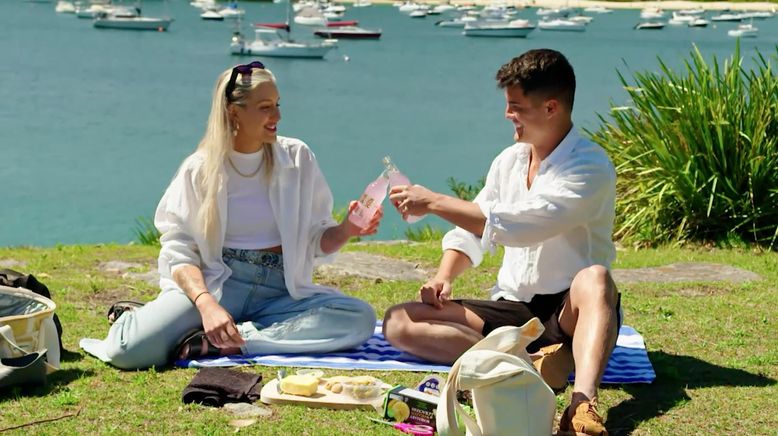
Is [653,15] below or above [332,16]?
above

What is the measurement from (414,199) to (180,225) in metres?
1.19

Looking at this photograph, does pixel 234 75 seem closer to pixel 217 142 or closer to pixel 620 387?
pixel 217 142

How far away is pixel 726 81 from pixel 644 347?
477 centimetres

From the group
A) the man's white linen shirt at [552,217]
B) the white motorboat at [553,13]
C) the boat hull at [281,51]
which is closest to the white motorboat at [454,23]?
the white motorboat at [553,13]

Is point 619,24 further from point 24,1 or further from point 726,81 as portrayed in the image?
point 726,81

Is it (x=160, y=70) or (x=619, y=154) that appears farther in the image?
(x=160, y=70)

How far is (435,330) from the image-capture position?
5062 millimetres

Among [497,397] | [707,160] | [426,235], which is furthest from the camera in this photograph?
[426,235]

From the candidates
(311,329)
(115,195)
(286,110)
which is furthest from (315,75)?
(311,329)

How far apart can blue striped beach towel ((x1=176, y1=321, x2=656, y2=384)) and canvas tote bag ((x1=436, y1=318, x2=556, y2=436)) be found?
37.7 inches

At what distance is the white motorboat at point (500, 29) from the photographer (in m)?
71.4

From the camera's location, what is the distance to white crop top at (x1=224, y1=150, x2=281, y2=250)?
17.6 feet

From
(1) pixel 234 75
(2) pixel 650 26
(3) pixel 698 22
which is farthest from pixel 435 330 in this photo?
A: (3) pixel 698 22

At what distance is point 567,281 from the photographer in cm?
487
